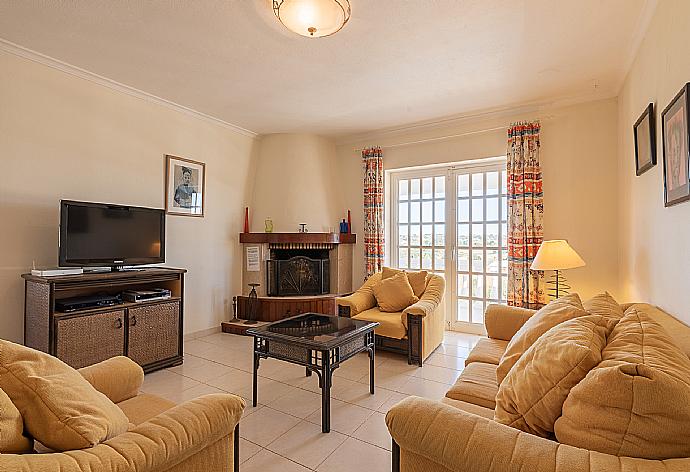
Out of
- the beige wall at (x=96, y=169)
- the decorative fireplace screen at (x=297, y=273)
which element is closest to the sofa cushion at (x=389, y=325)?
the decorative fireplace screen at (x=297, y=273)

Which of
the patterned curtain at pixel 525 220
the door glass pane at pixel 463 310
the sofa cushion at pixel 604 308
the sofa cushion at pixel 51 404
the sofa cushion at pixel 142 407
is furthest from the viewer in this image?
the door glass pane at pixel 463 310

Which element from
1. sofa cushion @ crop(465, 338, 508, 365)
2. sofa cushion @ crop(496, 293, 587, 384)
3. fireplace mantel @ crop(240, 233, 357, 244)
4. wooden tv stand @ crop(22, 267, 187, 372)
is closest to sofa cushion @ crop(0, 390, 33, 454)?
sofa cushion @ crop(496, 293, 587, 384)

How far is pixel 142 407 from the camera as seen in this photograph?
5.96 ft

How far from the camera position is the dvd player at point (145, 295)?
3531 millimetres

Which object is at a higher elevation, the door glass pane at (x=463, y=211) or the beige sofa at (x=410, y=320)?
the door glass pane at (x=463, y=211)

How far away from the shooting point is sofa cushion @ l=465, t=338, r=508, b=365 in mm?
2571

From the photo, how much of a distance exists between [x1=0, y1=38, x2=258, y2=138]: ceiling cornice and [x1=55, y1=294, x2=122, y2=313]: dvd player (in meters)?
2.12

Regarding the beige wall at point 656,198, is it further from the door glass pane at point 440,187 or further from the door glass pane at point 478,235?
the door glass pane at point 440,187

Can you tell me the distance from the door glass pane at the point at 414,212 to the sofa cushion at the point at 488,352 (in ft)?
8.78

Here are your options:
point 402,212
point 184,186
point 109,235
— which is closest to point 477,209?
point 402,212

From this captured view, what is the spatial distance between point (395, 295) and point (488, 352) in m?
1.61

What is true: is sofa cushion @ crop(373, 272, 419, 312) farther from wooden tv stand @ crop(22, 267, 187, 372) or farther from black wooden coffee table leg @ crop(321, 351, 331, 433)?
wooden tv stand @ crop(22, 267, 187, 372)

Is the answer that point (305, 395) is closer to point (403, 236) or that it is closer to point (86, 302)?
point (86, 302)

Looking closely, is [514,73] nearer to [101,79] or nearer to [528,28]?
[528,28]
